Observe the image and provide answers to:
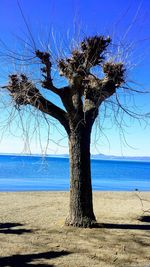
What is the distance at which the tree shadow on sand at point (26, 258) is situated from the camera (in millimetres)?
5847

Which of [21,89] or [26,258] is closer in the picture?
[26,258]

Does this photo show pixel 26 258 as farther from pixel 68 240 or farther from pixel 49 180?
pixel 49 180

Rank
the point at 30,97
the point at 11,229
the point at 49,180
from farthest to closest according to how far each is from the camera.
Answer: the point at 49,180, the point at 30,97, the point at 11,229

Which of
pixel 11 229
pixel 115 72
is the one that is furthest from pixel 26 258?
pixel 115 72

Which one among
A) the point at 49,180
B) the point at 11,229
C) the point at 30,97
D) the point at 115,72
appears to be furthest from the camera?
the point at 49,180

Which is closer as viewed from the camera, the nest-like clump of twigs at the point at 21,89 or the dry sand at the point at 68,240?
the dry sand at the point at 68,240

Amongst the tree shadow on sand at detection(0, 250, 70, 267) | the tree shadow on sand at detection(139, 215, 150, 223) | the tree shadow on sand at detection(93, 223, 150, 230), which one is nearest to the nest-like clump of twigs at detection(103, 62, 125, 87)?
the tree shadow on sand at detection(93, 223, 150, 230)

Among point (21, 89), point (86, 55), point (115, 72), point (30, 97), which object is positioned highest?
point (86, 55)

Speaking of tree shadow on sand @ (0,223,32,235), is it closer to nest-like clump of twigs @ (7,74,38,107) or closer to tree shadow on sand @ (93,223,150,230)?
tree shadow on sand @ (93,223,150,230)

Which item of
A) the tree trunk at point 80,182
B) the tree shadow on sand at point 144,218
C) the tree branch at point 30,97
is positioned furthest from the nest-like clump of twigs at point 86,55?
the tree shadow on sand at point 144,218

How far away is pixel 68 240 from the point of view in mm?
7359

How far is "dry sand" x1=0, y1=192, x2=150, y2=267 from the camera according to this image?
6.12 meters

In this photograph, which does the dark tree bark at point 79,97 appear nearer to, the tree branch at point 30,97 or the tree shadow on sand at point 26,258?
the tree branch at point 30,97

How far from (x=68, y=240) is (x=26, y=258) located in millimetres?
1353
